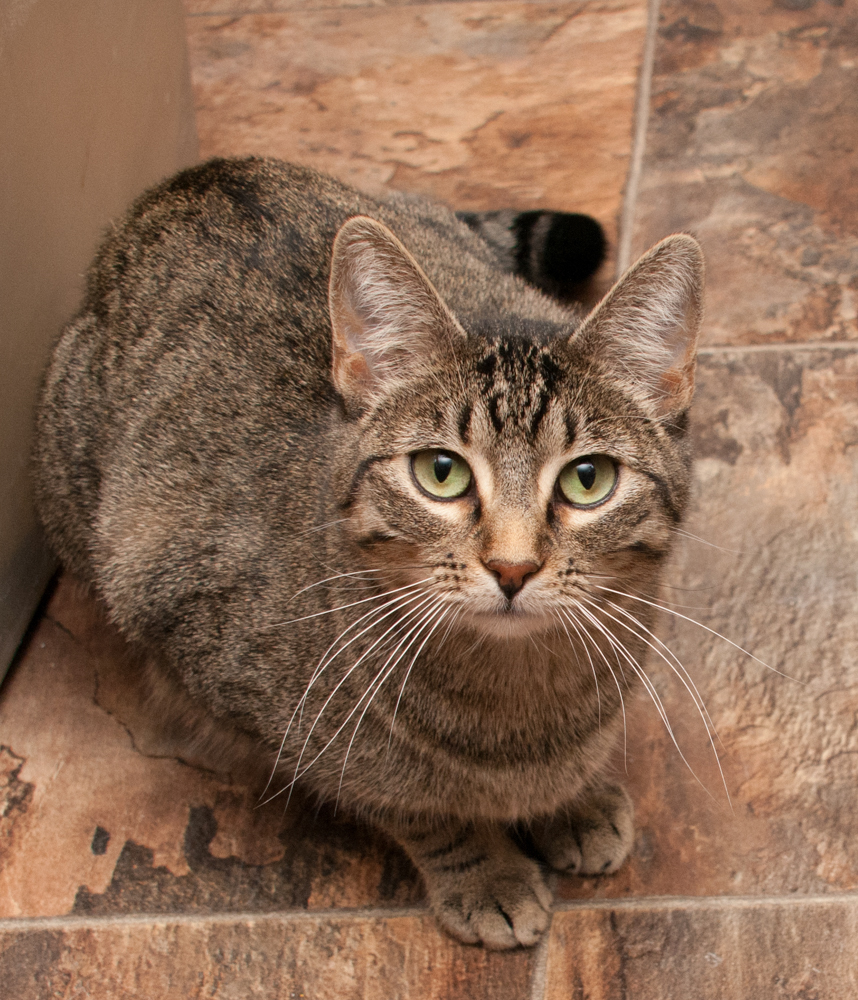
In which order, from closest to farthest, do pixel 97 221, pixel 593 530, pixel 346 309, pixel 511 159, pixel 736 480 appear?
pixel 593 530 < pixel 346 309 < pixel 736 480 < pixel 97 221 < pixel 511 159

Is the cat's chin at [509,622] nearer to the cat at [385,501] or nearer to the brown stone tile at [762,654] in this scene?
the cat at [385,501]

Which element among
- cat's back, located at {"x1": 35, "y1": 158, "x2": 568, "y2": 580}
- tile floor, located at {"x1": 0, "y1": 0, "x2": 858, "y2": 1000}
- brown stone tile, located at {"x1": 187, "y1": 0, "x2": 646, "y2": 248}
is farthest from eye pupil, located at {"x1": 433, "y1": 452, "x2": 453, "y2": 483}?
brown stone tile, located at {"x1": 187, "y1": 0, "x2": 646, "y2": 248}

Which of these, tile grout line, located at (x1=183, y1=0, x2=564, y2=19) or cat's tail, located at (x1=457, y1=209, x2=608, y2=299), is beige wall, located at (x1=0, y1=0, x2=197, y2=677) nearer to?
cat's tail, located at (x1=457, y1=209, x2=608, y2=299)

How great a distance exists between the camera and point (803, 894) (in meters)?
1.82

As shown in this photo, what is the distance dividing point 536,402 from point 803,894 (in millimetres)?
972

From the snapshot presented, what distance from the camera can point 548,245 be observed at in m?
2.75

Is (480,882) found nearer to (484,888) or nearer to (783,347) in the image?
(484,888)

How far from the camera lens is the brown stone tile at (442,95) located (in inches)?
133

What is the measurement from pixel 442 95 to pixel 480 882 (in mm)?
2803

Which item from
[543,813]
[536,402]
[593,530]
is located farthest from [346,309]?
[543,813]

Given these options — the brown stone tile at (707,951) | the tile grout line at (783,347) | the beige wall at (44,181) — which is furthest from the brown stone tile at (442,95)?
the brown stone tile at (707,951)

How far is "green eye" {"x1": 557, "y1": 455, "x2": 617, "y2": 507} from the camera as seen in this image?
1.56 meters

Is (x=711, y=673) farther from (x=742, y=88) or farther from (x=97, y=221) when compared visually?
(x=742, y=88)

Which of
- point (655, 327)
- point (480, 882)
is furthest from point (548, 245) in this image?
point (480, 882)
